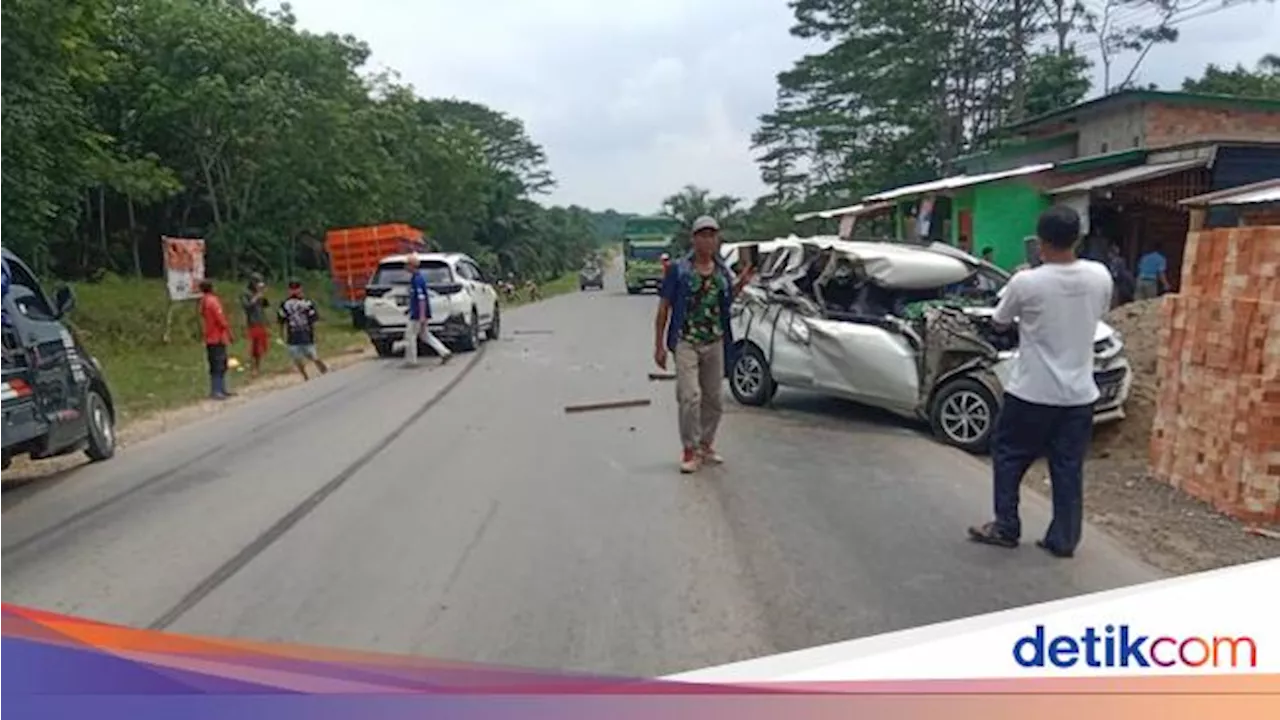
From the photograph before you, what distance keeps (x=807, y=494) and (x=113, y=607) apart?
14.4ft

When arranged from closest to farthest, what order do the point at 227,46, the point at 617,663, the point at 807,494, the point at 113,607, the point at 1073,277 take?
1. the point at 617,663
2. the point at 113,607
3. the point at 1073,277
4. the point at 807,494
5. the point at 227,46

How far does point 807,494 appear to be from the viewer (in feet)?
26.0

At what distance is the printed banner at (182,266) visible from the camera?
71.4 ft

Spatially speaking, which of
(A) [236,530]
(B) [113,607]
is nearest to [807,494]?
(A) [236,530]

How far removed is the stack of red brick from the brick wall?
19.5m

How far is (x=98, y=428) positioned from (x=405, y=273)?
1090 cm

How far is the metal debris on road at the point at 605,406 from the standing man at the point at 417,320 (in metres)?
7.25

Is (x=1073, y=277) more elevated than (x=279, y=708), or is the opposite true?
(x=1073, y=277)

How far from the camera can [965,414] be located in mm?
9984

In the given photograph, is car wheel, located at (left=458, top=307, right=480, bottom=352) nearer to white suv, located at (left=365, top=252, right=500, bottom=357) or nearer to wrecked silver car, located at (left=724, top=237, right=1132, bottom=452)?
white suv, located at (left=365, top=252, right=500, bottom=357)

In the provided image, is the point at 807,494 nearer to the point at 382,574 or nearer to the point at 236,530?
the point at 382,574

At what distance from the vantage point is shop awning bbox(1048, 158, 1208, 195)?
1967 cm

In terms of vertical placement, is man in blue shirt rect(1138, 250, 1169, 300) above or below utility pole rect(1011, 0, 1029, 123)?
below

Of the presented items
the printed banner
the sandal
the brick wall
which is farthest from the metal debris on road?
the brick wall
